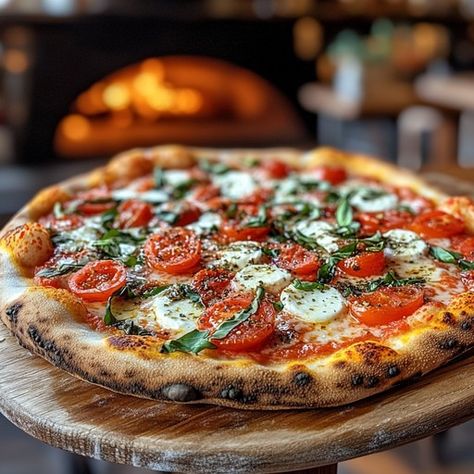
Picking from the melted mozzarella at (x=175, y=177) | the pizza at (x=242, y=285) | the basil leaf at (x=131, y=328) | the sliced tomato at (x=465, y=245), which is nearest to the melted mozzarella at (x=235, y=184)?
the pizza at (x=242, y=285)

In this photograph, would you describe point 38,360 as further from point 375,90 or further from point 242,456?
point 375,90

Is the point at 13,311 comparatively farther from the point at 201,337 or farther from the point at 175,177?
the point at 175,177

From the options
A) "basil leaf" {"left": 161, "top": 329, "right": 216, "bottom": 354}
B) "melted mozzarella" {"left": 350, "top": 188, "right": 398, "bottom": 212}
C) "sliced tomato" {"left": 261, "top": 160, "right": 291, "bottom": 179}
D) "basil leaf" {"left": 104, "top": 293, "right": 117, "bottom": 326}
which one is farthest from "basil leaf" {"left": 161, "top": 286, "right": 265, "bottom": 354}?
"sliced tomato" {"left": 261, "top": 160, "right": 291, "bottom": 179}

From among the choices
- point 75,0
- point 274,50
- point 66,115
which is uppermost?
point 75,0

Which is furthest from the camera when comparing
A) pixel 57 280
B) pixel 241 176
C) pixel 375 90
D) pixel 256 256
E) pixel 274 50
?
pixel 274 50

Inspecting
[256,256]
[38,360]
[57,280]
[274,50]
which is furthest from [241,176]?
[274,50]

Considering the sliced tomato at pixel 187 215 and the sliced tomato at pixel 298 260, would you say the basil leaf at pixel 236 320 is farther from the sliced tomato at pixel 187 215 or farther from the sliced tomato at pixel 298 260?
the sliced tomato at pixel 187 215

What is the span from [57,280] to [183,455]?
2.50ft

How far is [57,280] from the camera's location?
186cm

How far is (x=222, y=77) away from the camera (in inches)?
262

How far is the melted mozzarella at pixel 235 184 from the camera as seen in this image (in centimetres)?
267

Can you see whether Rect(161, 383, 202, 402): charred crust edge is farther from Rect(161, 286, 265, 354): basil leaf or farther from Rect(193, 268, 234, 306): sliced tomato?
Rect(193, 268, 234, 306): sliced tomato

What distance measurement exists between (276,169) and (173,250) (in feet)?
3.36

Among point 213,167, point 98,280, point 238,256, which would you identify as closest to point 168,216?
point 238,256
